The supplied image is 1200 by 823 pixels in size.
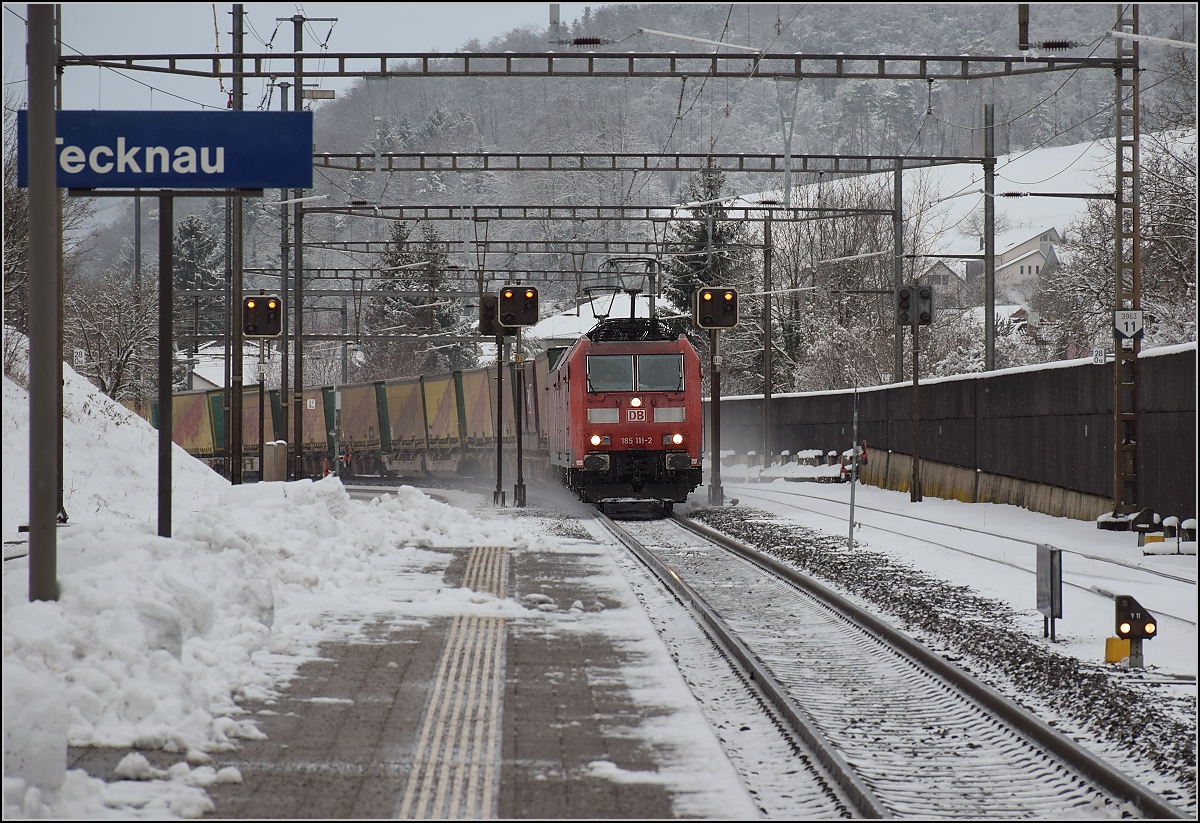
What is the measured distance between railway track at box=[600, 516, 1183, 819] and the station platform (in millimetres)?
628

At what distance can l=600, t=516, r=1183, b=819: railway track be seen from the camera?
21.4 ft

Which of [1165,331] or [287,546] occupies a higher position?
[1165,331]

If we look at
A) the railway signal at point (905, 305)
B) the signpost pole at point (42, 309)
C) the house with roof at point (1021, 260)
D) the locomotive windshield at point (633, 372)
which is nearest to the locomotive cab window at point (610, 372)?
the locomotive windshield at point (633, 372)

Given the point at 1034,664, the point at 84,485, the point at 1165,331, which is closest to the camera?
the point at 1034,664

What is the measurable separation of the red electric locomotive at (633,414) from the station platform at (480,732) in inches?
543

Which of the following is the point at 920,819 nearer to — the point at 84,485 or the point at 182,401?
→ the point at 84,485

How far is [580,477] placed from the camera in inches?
1022

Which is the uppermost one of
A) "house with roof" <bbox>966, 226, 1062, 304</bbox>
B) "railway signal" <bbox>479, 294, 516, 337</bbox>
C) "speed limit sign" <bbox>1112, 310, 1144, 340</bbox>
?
"house with roof" <bbox>966, 226, 1062, 304</bbox>

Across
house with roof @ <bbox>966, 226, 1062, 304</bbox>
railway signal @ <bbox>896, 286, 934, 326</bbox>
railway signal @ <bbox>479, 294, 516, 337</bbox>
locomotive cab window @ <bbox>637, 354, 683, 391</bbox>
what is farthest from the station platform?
house with roof @ <bbox>966, 226, 1062, 304</bbox>

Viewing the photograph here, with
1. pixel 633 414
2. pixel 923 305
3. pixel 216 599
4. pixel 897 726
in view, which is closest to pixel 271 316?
pixel 633 414

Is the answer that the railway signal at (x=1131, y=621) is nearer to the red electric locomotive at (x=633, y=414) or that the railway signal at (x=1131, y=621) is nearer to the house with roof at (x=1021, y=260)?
the red electric locomotive at (x=633, y=414)

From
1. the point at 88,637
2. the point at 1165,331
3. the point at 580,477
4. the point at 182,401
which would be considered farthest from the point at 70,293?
the point at 88,637

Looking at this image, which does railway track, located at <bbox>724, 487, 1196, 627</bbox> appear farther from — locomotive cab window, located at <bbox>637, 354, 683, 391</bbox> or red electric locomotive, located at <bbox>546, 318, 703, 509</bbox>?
Result: locomotive cab window, located at <bbox>637, 354, 683, 391</bbox>

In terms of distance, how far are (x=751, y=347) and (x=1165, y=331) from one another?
31407 mm
